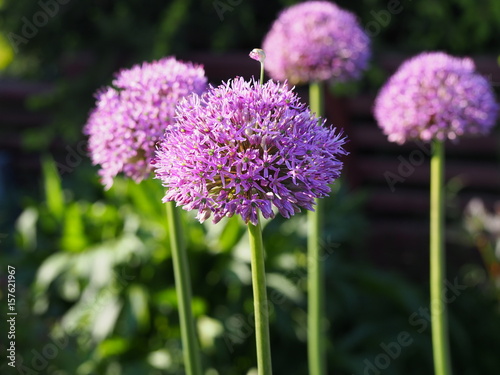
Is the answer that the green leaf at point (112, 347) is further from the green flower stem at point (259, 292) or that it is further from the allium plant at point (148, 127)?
the green flower stem at point (259, 292)

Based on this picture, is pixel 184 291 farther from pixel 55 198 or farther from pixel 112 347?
pixel 55 198

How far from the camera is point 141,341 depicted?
4301 mm

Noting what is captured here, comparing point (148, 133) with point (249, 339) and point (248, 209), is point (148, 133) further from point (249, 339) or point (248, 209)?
point (249, 339)

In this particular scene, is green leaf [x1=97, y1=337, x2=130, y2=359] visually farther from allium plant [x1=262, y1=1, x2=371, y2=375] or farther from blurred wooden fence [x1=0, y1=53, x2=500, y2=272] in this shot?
blurred wooden fence [x1=0, y1=53, x2=500, y2=272]

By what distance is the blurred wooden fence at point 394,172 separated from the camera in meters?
5.50

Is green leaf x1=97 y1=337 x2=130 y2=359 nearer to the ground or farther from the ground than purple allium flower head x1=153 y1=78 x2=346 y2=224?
farther from the ground

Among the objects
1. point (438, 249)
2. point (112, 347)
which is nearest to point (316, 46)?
point (438, 249)

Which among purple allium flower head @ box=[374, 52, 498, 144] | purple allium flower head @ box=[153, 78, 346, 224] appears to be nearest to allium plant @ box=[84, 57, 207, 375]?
purple allium flower head @ box=[153, 78, 346, 224]

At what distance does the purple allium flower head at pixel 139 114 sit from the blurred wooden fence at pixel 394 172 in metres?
3.24

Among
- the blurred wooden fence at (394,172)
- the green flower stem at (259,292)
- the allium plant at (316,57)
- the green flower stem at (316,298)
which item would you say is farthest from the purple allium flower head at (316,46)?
the blurred wooden fence at (394,172)

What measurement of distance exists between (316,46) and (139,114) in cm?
103

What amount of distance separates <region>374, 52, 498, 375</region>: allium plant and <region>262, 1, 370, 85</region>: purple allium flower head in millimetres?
403

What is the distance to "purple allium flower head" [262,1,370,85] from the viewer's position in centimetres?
279

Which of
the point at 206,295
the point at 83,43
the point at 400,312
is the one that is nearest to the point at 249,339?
the point at 206,295
